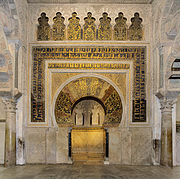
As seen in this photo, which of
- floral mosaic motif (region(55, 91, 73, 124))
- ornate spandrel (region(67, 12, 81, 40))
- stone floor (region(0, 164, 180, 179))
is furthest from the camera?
ornate spandrel (region(67, 12, 81, 40))

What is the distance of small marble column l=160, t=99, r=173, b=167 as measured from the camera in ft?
21.4

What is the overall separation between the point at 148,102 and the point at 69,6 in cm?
346

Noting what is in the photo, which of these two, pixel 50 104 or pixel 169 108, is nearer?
pixel 169 108

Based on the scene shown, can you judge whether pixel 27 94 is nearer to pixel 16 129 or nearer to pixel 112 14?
pixel 16 129

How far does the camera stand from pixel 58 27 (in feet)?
24.0

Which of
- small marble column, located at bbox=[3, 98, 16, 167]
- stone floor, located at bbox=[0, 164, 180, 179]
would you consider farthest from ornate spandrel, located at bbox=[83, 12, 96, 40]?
stone floor, located at bbox=[0, 164, 180, 179]

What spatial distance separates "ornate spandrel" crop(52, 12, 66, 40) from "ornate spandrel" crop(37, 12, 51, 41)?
17 cm

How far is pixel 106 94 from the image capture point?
7105 millimetres

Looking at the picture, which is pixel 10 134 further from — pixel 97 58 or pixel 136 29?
pixel 136 29

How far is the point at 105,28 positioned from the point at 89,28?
1.49 ft

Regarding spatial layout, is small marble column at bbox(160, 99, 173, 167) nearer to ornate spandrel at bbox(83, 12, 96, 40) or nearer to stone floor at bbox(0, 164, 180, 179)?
stone floor at bbox(0, 164, 180, 179)

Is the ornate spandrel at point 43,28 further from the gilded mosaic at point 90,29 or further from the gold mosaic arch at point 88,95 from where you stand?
the gold mosaic arch at point 88,95

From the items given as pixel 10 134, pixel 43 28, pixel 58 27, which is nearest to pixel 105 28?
pixel 58 27

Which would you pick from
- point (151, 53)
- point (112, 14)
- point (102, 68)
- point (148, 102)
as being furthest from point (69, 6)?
point (148, 102)
